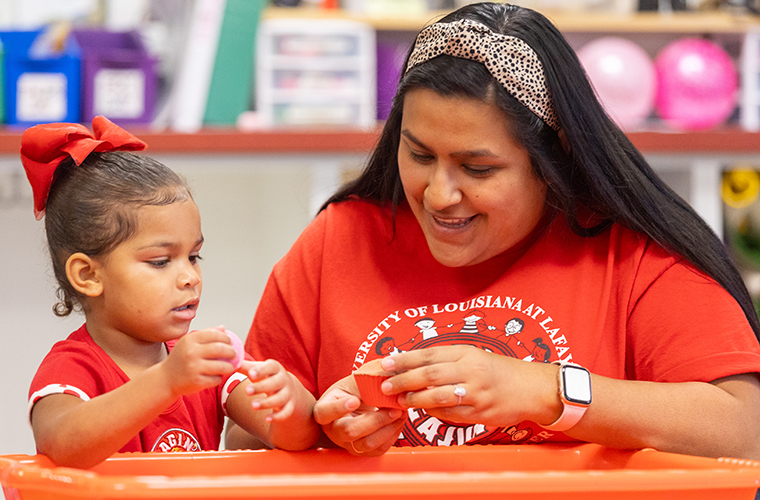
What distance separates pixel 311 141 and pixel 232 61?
346 mm

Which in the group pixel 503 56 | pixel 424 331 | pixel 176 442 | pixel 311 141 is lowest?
pixel 176 442

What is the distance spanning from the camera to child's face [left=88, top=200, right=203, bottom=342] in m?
0.96

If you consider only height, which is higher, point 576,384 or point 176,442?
point 576,384

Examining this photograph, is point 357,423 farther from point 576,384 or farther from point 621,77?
point 621,77

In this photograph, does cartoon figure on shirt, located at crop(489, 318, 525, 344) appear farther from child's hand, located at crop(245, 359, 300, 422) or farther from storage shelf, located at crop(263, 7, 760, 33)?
storage shelf, located at crop(263, 7, 760, 33)

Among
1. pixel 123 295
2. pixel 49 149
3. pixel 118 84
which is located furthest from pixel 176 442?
pixel 118 84

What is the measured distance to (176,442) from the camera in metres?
0.99

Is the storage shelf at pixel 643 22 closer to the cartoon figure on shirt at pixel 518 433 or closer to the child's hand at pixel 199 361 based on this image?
the cartoon figure on shirt at pixel 518 433

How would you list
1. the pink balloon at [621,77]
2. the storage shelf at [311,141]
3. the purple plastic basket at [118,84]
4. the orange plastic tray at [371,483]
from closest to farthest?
the orange plastic tray at [371,483] → the storage shelf at [311,141] → the purple plastic basket at [118,84] → the pink balloon at [621,77]

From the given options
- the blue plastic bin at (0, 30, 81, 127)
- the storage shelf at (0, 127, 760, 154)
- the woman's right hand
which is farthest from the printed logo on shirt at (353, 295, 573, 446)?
the blue plastic bin at (0, 30, 81, 127)

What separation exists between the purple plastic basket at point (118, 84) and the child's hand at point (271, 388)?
129 centimetres

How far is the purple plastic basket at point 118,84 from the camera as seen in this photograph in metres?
1.94

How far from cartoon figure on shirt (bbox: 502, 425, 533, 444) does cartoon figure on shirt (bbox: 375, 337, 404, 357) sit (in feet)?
0.60

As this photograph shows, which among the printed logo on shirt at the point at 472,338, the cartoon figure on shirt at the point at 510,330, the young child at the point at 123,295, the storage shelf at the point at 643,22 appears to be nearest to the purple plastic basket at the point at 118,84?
the young child at the point at 123,295
